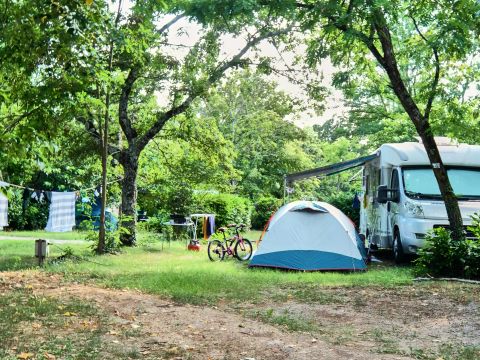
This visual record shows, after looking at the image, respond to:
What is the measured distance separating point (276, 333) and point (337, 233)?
20.0 feet

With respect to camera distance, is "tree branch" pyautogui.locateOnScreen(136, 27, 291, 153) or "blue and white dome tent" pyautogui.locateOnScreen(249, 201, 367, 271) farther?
"tree branch" pyautogui.locateOnScreen(136, 27, 291, 153)

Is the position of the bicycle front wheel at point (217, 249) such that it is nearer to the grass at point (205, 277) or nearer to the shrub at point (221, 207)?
the grass at point (205, 277)

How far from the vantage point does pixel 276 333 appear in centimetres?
592

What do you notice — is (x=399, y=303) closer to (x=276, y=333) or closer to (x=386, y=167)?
(x=276, y=333)

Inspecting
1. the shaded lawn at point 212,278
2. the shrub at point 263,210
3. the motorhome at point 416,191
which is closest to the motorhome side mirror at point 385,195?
the motorhome at point 416,191

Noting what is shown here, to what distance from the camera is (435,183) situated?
491 inches

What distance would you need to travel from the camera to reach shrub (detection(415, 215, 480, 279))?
9914mm

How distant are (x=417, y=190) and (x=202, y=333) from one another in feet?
26.0

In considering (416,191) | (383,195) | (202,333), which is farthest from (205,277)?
(416,191)

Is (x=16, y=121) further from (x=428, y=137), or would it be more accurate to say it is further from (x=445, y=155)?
(x=445, y=155)

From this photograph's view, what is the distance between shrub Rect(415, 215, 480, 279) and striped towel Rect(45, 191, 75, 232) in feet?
30.3

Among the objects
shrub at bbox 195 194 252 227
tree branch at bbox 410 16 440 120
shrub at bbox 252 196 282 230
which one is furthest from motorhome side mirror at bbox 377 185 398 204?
shrub at bbox 252 196 282 230

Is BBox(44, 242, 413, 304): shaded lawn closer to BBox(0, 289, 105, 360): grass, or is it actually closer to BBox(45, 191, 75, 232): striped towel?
BBox(0, 289, 105, 360): grass

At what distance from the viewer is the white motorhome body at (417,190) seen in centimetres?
1178
